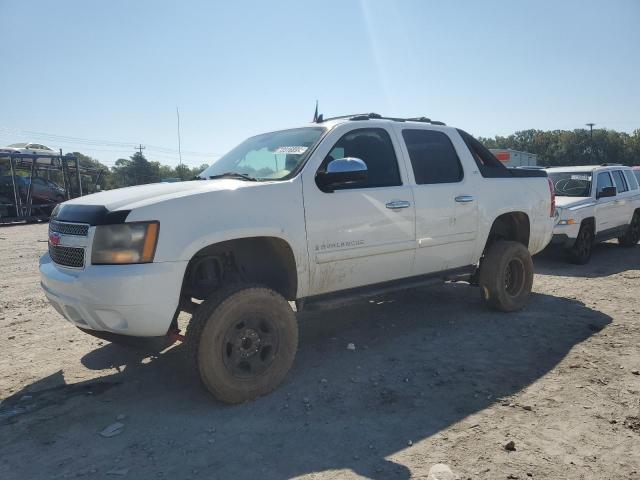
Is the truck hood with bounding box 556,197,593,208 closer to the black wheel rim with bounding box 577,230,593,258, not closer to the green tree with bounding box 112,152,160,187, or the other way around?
the black wheel rim with bounding box 577,230,593,258

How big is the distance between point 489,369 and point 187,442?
2.32 m

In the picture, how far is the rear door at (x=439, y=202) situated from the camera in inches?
168

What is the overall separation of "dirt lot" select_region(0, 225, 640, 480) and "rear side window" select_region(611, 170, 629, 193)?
214 inches

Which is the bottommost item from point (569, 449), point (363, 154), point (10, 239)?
point (569, 449)

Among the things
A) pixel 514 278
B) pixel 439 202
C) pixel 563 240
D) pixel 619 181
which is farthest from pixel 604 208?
pixel 439 202

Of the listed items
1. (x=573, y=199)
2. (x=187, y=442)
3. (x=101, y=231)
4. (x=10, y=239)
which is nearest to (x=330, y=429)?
(x=187, y=442)

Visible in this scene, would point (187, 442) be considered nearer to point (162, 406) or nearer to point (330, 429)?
point (162, 406)

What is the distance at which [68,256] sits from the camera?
3.11m

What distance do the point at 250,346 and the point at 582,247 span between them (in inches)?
280

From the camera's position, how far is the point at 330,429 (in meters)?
2.85

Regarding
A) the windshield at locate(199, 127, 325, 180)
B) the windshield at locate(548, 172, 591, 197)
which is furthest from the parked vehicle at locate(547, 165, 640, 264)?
the windshield at locate(199, 127, 325, 180)

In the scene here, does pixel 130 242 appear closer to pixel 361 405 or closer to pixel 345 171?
pixel 345 171

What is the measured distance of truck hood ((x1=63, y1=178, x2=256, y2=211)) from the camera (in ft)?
9.75

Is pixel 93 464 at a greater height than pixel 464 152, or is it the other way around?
pixel 464 152
